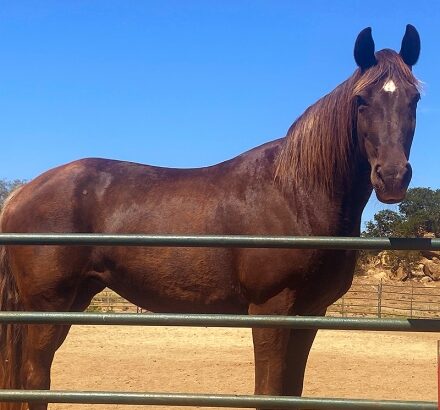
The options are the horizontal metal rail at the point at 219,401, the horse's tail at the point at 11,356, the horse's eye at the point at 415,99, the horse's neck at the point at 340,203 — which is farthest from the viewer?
the horse's tail at the point at 11,356

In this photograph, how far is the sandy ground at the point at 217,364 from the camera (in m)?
7.19

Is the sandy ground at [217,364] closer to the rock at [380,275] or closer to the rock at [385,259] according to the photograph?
the rock at [380,275]

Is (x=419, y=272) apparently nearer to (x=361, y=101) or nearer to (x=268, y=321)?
(x=361, y=101)

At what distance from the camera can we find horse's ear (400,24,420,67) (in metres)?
3.38

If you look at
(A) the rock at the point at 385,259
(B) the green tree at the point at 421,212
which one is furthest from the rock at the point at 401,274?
(B) the green tree at the point at 421,212

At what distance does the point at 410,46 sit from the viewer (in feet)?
11.1

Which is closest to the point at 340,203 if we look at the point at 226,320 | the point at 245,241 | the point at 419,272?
the point at 245,241

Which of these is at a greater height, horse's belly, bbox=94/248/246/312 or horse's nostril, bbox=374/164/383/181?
horse's nostril, bbox=374/164/383/181

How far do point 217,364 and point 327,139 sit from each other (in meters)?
6.12

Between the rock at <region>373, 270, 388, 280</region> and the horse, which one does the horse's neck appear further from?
the rock at <region>373, 270, 388, 280</region>

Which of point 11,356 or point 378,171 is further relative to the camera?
point 11,356

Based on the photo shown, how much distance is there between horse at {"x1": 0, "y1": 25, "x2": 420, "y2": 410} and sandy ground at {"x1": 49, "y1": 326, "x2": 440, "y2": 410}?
286cm

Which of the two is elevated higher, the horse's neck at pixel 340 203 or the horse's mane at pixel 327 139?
the horse's mane at pixel 327 139

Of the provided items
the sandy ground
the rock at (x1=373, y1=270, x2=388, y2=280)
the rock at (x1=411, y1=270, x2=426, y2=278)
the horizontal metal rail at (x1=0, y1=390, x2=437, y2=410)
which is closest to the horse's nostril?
the horizontal metal rail at (x1=0, y1=390, x2=437, y2=410)
